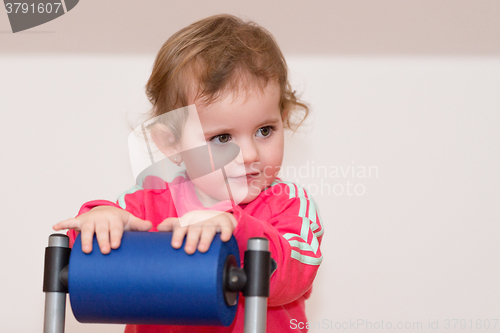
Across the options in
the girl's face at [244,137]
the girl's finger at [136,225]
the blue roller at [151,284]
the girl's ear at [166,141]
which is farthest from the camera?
the girl's ear at [166,141]

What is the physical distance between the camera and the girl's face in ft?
2.46

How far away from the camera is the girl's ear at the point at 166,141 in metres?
0.87

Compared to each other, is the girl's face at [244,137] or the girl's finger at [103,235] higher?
the girl's face at [244,137]

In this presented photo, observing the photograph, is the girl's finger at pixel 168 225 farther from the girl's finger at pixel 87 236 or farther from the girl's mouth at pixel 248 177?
the girl's mouth at pixel 248 177

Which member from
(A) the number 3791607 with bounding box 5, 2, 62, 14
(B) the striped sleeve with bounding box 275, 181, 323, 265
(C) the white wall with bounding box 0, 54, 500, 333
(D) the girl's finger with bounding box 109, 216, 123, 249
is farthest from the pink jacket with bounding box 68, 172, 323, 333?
(A) the number 3791607 with bounding box 5, 2, 62, 14

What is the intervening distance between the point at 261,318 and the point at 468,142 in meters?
0.90

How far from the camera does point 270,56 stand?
0.84 metres

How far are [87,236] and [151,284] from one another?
94mm

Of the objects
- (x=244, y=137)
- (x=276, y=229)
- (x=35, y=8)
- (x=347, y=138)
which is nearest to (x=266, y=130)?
(x=244, y=137)

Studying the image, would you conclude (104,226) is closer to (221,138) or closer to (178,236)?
(178,236)

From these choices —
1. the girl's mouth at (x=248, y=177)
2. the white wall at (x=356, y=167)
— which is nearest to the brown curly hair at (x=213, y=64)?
the girl's mouth at (x=248, y=177)

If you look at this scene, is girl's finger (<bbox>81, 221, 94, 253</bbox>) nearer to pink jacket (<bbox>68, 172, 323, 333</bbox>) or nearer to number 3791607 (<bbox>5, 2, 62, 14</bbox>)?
pink jacket (<bbox>68, 172, 323, 333</bbox>)

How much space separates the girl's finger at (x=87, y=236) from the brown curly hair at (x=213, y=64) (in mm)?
277

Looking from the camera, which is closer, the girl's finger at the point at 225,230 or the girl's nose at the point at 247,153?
the girl's finger at the point at 225,230
